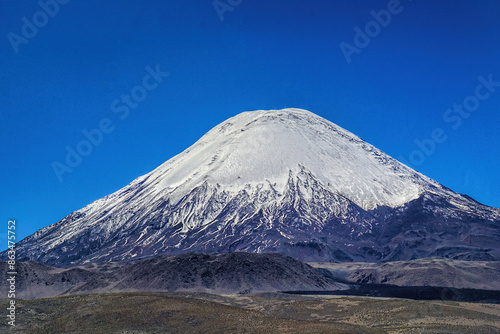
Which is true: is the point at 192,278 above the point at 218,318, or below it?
above

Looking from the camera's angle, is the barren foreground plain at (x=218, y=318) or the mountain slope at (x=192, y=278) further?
the mountain slope at (x=192, y=278)

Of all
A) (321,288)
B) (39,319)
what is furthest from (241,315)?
(321,288)

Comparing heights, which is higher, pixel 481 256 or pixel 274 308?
pixel 274 308

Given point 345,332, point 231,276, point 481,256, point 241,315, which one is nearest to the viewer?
point 345,332

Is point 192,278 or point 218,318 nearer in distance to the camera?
point 218,318

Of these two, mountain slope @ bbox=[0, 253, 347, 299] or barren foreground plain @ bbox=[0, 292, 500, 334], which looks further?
mountain slope @ bbox=[0, 253, 347, 299]

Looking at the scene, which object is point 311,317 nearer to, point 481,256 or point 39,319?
point 39,319

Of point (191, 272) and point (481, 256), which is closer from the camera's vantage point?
point (191, 272)

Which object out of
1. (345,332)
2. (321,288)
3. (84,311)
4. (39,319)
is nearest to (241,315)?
(345,332)

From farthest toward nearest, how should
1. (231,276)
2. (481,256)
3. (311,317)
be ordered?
(481,256) < (231,276) < (311,317)

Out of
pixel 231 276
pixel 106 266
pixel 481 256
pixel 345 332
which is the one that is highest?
pixel 106 266
